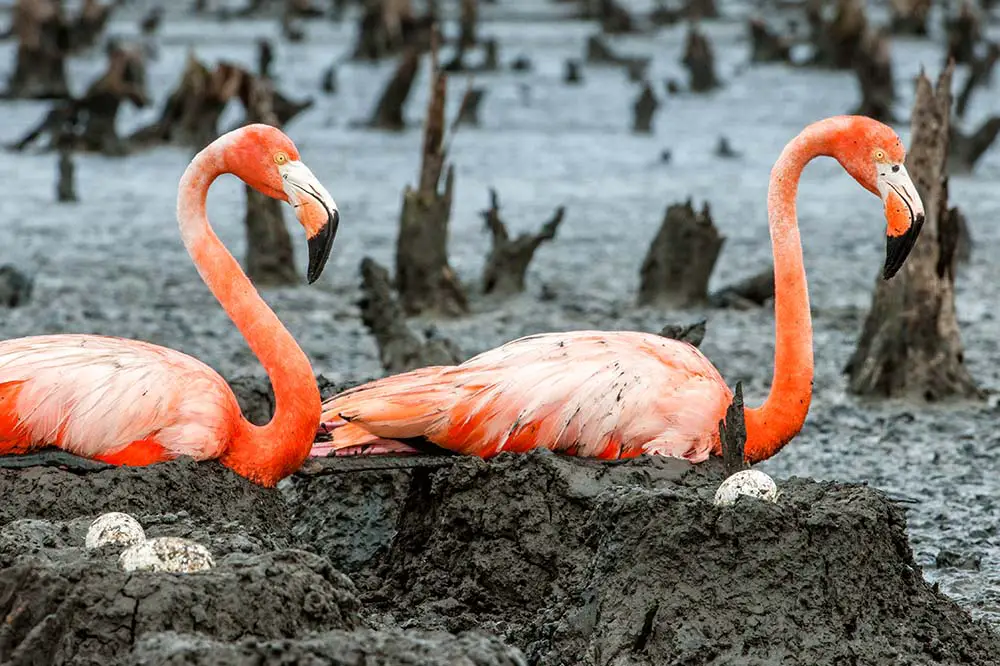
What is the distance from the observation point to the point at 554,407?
19.1 ft

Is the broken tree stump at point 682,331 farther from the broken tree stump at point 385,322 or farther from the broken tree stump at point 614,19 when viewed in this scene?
the broken tree stump at point 614,19

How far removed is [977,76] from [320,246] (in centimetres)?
1616

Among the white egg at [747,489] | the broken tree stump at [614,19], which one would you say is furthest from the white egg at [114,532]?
the broken tree stump at [614,19]

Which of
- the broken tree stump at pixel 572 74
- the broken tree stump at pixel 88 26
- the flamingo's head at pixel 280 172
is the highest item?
the flamingo's head at pixel 280 172

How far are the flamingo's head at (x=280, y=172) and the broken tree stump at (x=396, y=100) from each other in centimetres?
1313

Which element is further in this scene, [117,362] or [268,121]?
[268,121]

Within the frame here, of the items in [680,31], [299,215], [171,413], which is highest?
[299,215]

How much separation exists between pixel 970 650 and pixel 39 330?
251 inches

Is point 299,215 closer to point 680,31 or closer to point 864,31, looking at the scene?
point 864,31

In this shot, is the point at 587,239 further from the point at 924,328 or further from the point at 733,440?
the point at 733,440

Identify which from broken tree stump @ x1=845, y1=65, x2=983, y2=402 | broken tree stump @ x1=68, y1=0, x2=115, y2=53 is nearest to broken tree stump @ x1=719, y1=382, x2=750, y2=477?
broken tree stump @ x1=845, y1=65, x2=983, y2=402

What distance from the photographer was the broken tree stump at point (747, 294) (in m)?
10.7

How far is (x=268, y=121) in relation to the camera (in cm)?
1097

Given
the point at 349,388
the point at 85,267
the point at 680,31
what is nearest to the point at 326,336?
the point at 85,267
